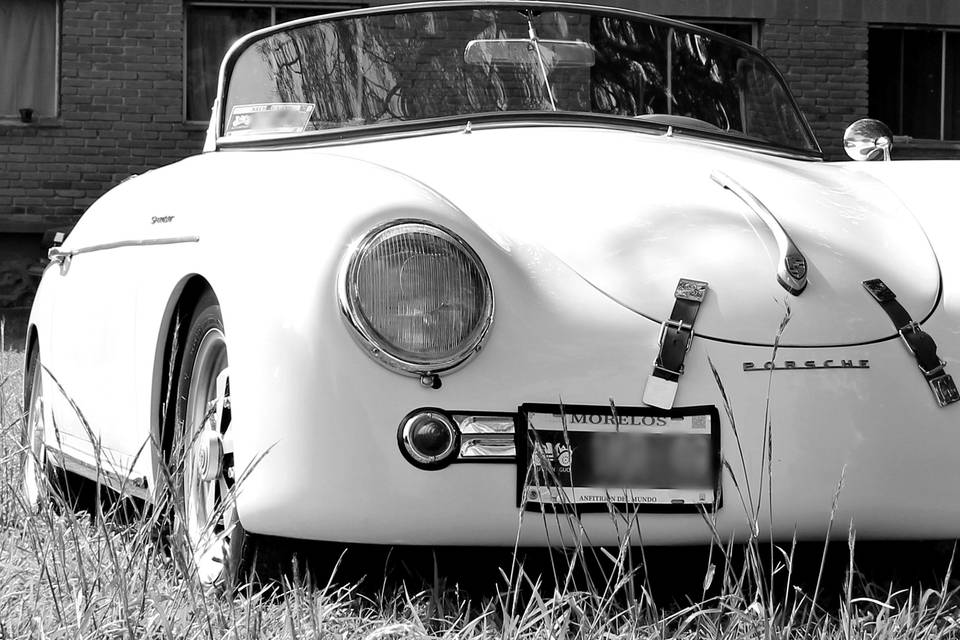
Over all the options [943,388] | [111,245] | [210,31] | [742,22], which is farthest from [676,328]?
[742,22]

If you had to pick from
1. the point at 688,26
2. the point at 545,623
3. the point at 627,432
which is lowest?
the point at 545,623

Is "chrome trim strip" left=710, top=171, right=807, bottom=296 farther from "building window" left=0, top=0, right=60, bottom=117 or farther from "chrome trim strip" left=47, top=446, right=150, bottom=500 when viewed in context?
"building window" left=0, top=0, right=60, bottom=117

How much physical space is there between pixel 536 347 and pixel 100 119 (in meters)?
10.5

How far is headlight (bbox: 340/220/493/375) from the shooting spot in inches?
82.9

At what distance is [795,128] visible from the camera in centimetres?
368

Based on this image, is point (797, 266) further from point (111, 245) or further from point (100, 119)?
point (100, 119)

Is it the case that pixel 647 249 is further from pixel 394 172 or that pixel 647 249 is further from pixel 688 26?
pixel 688 26

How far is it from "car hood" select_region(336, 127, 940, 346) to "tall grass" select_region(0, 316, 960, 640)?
0.28 meters

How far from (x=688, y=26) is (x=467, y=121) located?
3.04 ft

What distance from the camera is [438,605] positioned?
2080 mm

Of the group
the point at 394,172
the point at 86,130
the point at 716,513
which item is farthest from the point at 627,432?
the point at 86,130

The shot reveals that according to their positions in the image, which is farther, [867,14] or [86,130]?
[867,14]

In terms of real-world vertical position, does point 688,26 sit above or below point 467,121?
above

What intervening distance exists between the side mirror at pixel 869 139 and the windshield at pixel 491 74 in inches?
9.4
